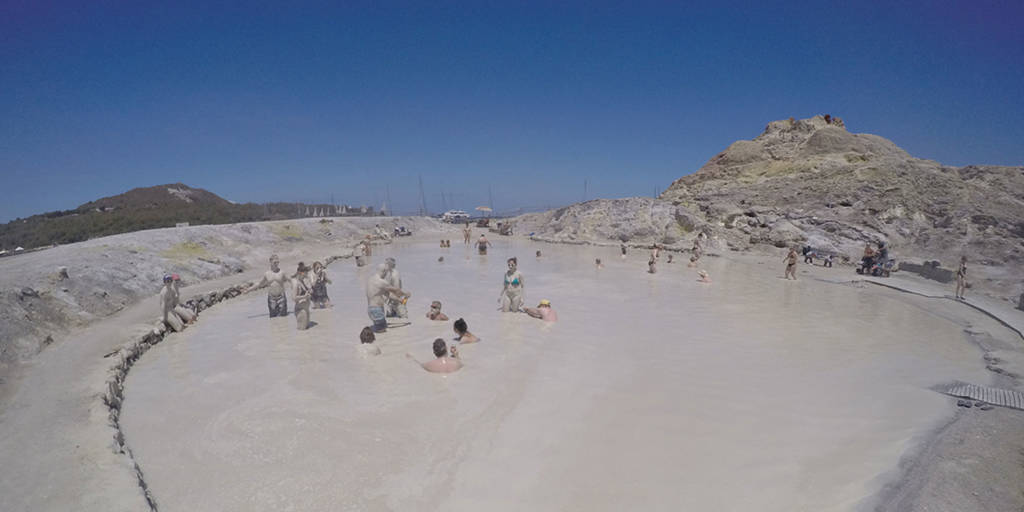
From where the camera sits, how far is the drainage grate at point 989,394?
5531 millimetres

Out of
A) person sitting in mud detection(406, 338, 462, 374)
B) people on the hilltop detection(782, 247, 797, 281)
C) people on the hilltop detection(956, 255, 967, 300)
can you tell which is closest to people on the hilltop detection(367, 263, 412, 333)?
person sitting in mud detection(406, 338, 462, 374)

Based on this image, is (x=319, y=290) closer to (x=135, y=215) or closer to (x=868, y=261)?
(x=868, y=261)

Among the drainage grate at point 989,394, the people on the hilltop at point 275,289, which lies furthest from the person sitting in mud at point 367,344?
the drainage grate at point 989,394

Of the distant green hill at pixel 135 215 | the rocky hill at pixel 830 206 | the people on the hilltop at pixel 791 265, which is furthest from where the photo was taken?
the distant green hill at pixel 135 215

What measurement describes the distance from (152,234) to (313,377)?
1420cm

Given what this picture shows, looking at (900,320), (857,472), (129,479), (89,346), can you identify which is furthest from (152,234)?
(900,320)

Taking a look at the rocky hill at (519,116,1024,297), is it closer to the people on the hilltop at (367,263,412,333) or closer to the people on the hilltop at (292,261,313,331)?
the people on the hilltop at (367,263,412,333)

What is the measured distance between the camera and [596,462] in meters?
4.60

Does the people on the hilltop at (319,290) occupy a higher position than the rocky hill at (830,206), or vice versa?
the rocky hill at (830,206)

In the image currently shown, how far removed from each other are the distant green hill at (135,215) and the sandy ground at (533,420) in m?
15.7

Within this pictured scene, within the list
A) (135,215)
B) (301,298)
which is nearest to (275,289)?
(301,298)

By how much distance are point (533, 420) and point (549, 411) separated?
313 mm

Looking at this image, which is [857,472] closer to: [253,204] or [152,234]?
[152,234]

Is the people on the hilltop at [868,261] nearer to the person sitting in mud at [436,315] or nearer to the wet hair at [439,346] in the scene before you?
the person sitting in mud at [436,315]
